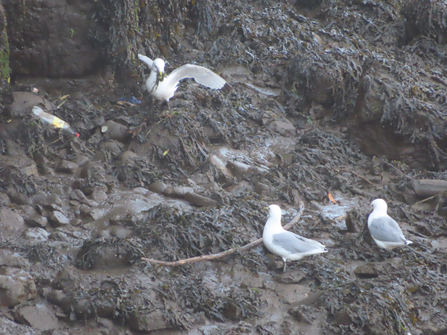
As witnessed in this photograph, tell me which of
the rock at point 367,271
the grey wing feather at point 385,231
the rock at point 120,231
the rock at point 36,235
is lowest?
the rock at point 120,231

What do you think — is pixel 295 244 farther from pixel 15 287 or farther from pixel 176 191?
pixel 15 287

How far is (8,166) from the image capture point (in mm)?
5918

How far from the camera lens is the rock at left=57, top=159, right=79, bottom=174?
20.8 feet

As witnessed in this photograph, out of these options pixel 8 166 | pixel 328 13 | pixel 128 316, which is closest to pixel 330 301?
pixel 128 316

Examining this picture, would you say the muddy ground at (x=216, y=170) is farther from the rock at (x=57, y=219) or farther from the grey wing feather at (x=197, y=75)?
the grey wing feather at (x=197, y=75)

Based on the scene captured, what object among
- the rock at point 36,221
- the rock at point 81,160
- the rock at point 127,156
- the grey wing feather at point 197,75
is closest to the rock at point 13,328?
the rock at point 36,221

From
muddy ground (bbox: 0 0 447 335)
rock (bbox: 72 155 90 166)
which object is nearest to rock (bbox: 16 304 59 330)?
muddy ground (bbox: 0 0 447 335)

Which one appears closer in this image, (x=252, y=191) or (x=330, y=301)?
(x=330, y=301)

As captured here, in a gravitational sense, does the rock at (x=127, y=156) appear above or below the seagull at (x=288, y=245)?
below

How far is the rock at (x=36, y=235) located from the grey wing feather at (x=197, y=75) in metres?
3.21

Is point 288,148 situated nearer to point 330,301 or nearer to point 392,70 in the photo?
point 392,70

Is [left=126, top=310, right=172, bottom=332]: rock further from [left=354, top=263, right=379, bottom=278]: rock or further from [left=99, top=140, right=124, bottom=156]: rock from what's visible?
[left=99, top=140, right=124, bottom=156]: rock

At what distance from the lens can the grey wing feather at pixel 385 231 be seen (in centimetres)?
566

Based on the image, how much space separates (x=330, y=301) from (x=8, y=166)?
3896 millimetres
